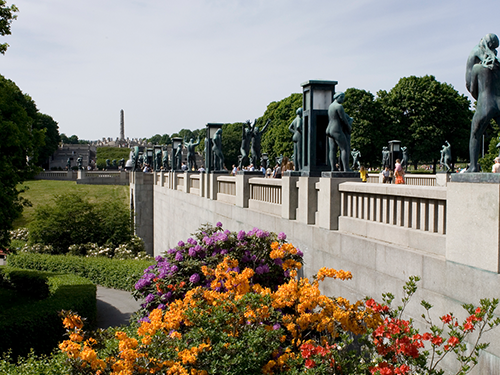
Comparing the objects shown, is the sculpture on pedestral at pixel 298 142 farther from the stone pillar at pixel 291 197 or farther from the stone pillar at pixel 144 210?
the stone pillar at pixel 144 210

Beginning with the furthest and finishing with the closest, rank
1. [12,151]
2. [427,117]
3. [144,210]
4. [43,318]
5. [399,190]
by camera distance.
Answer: [427,117]
[144,210]
[12,151]
[43,318]
[399,190]

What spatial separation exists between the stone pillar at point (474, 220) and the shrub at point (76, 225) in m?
24.2

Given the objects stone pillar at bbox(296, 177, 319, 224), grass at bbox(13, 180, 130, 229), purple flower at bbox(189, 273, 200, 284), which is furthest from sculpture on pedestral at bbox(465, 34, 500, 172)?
grass at bbox(13, 180, 130, 229)

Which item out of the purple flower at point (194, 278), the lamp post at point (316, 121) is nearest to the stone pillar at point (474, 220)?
the lamp post at point (316, 121)

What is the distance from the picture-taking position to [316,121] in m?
9.36

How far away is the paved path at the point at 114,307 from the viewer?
16.4m

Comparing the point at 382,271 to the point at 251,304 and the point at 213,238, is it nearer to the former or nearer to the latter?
the point at 251,304

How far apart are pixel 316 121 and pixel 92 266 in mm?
15479

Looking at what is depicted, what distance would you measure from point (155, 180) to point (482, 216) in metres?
29.8

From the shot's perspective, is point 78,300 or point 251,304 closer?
point 251,304

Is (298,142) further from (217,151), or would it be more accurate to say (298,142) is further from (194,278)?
(217,151)

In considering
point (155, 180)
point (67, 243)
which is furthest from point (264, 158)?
point (67, 243)

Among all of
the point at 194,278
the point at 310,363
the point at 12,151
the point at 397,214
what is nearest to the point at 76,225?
the point at 12,151

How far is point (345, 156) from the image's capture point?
859cm
